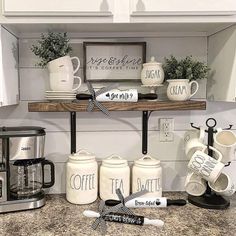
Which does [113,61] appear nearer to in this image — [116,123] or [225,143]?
[116,123]

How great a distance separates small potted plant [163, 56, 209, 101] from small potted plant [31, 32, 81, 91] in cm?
43

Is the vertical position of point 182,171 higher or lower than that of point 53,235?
higher

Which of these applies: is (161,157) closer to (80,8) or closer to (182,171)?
(182,171)

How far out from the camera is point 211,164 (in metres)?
1.22

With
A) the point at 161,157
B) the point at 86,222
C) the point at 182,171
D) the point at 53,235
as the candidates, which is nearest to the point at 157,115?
the point at 161,157

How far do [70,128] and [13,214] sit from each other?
1.54ft

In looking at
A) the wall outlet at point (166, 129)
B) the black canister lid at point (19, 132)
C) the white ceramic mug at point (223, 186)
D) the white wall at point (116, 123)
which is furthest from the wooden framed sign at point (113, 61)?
the white ceramic mug at point (223, 186)

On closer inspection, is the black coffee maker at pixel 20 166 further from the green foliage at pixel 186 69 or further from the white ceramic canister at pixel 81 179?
the green foliage at pixel 186 69

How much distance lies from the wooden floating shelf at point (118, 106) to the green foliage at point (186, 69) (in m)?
0.14

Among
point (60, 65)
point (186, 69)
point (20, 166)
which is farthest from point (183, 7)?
point (20, 166)

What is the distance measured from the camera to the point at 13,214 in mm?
1216

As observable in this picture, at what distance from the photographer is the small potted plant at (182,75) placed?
1283mm

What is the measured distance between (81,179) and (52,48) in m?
0.60

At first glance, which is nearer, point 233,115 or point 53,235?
point 53,235
